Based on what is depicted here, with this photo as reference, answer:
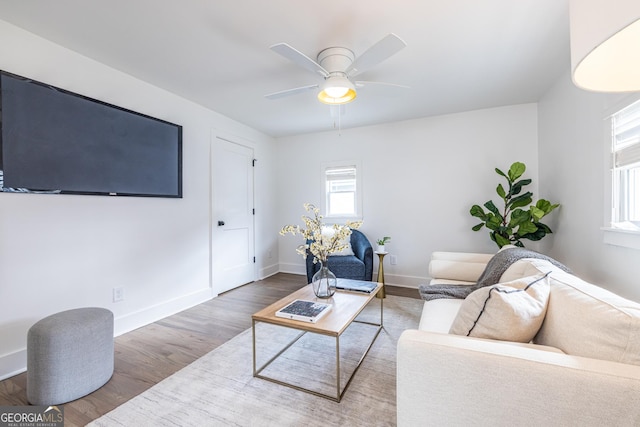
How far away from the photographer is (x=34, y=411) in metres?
1.50

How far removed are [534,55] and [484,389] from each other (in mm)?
2678

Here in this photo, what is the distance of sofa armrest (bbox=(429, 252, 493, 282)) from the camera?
2.52m

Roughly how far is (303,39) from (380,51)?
65 cm

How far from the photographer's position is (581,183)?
2.28 meters

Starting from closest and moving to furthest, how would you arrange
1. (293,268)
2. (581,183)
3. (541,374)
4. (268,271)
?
(541,374)
(581,183)
(268,271)
(293,268)

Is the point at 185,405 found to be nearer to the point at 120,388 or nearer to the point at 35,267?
the point at 120,388

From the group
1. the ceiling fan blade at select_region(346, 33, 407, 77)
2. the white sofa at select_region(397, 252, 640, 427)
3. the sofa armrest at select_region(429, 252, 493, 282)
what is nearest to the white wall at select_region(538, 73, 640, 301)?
the sofa armrest at select_region(429, 252, 493, 282)

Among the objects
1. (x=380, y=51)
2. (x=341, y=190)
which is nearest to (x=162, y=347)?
(x=380, y=51)

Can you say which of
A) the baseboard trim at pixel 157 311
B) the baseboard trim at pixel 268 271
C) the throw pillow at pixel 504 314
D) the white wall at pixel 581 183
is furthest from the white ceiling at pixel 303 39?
the baseboard trim at pixel 268 271

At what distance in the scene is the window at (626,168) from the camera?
1.64 metres

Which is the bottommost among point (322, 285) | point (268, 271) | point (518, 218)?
point (268, 271)

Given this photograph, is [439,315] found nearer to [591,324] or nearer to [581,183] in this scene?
[591,324]

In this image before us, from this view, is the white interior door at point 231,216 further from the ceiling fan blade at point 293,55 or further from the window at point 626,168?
the window at point 626,168

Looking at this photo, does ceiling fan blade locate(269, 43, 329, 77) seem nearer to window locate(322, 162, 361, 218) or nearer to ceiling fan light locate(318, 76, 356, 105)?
ceiling fan light locate(318, 76, 356, 105)
